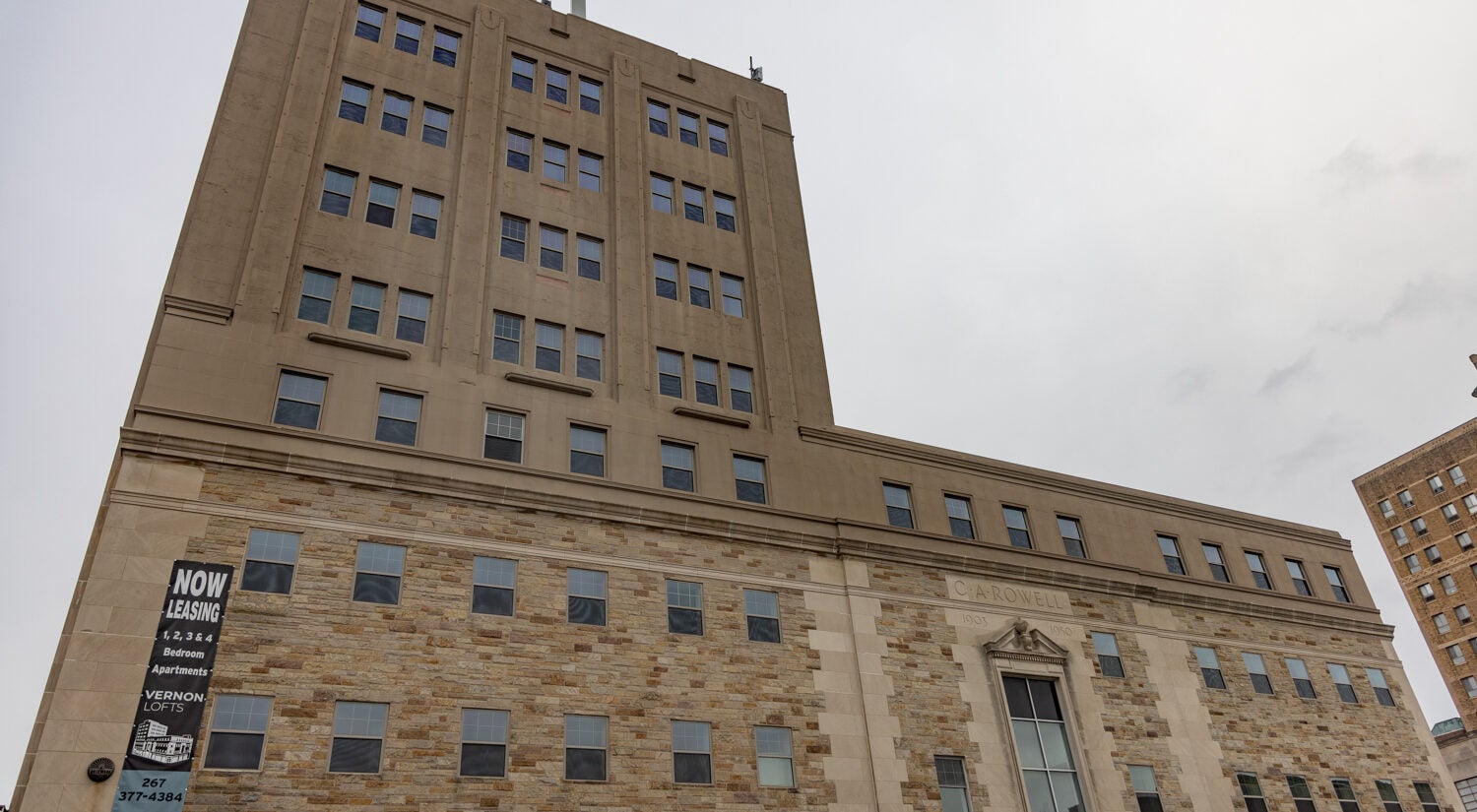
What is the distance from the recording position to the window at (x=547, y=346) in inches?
1167

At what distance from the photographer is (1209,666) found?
35406 mm

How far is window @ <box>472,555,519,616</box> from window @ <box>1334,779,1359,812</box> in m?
28.9

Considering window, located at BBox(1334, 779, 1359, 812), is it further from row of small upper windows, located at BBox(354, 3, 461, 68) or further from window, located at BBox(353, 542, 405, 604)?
row of small upper windows, located at BBox(354, 3, 461, 68)

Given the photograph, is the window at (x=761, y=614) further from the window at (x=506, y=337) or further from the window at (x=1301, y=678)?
the window at (x=1301, y=678)

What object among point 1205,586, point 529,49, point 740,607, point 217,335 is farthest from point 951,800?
point 529,49

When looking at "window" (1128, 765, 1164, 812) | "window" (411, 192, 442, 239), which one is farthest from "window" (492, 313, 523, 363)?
"window" (1128, 765, 1164, 812)

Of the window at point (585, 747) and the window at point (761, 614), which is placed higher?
the window at point (761, 614)

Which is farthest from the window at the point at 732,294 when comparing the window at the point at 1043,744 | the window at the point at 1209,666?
the window at the point at 1209,666

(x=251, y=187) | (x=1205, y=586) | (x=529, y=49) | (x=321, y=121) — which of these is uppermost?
(x=529, y=49)

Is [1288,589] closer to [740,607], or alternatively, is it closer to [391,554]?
[740,607]

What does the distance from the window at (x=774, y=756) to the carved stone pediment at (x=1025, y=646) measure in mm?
7805

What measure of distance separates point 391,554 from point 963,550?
17639 millimetres

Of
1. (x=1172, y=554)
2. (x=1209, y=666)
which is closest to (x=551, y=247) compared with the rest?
(x=1172, y=554)

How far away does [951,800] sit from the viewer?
27.7m
